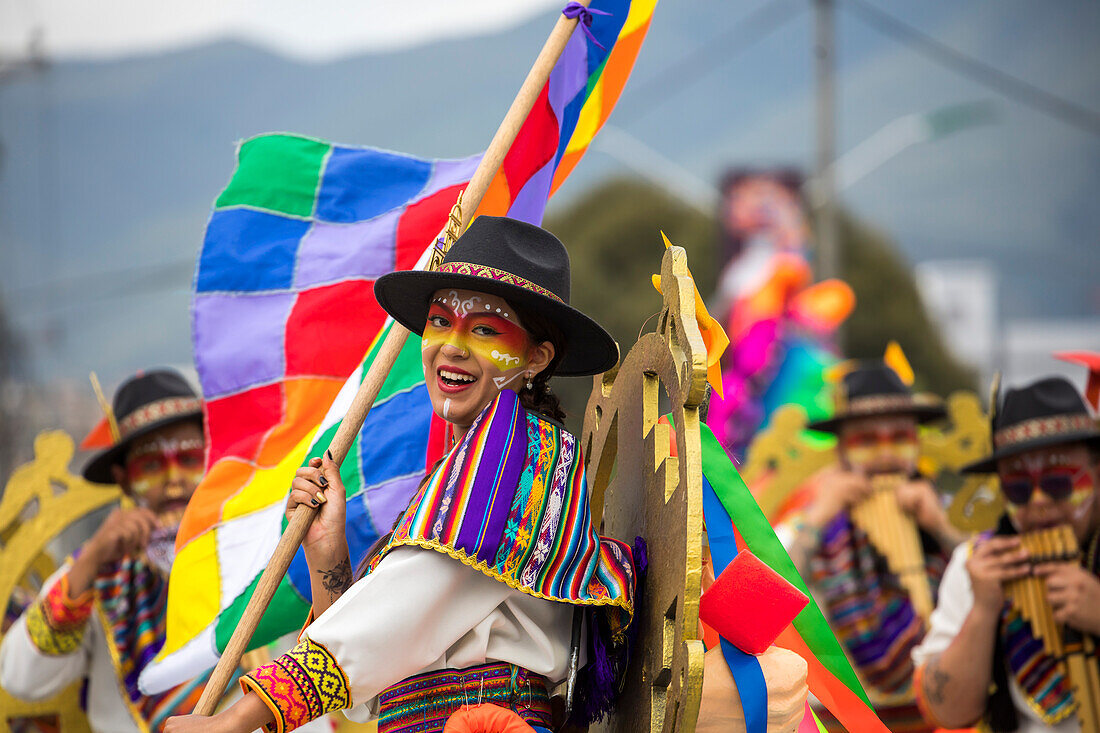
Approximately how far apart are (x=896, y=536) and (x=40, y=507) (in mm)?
4269

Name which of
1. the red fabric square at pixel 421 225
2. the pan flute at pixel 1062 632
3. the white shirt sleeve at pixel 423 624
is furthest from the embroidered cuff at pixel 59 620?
the pan flute at pixel 1062 632

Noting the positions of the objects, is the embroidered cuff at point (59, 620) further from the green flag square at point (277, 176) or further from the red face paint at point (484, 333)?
the red face paint at point (484, 333)

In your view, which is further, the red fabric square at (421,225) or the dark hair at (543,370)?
the red fabric square at (421,225)

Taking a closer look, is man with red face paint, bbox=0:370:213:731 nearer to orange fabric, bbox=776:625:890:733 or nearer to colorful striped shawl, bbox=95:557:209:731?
colorful striped shawl, bbox=95:557:209:731

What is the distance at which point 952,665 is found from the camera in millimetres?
4523

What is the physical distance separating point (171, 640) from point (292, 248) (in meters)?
1.43

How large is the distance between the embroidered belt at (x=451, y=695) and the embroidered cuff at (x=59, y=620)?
2.35 m

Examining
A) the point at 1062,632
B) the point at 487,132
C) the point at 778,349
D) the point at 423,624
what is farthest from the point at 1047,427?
the point at 487,132

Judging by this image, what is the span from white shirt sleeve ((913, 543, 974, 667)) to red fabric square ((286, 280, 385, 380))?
104 inches

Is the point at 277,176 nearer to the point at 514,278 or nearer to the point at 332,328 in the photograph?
the point at 332,328

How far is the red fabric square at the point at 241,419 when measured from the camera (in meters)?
4.05

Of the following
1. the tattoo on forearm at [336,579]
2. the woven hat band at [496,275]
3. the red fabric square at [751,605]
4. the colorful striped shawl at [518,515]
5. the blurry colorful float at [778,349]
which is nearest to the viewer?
the colorful striped shawl at [518,515]

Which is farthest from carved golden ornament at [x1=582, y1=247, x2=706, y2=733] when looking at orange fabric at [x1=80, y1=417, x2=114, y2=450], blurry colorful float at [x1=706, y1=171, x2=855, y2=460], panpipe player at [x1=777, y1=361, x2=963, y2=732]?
blurry colorful float at [x1=706, y1=171, x2=855, y2=460]

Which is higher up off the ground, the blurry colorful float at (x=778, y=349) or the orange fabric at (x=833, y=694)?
the blurry colorful float at (x=778, y=349)
